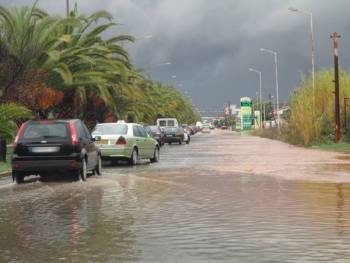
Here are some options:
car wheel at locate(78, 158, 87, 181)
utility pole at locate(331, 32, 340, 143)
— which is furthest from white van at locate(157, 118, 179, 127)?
car wheel at locate(78, 158, 87, 181)

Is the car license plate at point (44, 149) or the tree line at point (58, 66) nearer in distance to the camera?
the car license plate at point (44, 149)

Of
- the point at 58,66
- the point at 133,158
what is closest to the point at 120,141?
the point at 133,158

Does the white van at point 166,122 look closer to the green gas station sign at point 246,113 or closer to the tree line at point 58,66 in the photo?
the tree line at point 58,66

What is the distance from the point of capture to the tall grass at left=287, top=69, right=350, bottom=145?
4588cm

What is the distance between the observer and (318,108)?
4691 centimetres

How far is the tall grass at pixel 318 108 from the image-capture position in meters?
45.9

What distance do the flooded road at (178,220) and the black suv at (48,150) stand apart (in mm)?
478

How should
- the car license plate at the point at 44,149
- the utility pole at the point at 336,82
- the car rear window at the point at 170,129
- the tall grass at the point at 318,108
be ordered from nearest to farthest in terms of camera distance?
1. the car license plate at the point at 44,149
2. the utility pole at the point at 336,82
3. the tall grass at the point at 318,108
4. the car rear window at the point at 170,129

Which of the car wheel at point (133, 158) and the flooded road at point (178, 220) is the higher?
the car wheel at point (133, 158)

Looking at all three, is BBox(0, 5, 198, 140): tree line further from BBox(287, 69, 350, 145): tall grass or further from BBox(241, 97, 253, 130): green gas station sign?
BBox(241, 97, 253, 130): green gas station sign

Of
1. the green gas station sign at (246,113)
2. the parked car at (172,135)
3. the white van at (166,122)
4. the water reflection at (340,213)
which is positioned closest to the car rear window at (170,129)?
the parked car at (172,135)

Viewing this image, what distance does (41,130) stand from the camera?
19500 mm

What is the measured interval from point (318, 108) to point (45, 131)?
3018 cm

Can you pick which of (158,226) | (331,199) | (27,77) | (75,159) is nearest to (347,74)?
(27,77)
